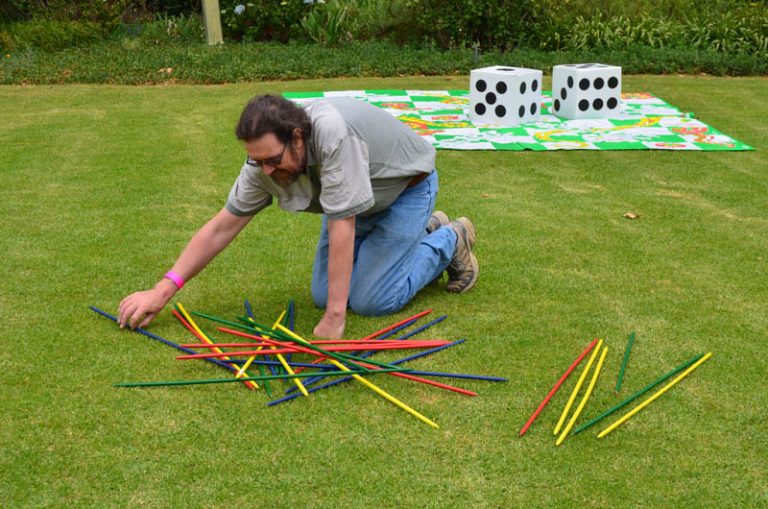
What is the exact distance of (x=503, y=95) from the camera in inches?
305

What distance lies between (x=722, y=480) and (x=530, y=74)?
5749 mm

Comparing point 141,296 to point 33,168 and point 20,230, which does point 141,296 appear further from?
point 33,168

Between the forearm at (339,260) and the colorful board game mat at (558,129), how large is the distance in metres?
3.15

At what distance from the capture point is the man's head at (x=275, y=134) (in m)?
2.99

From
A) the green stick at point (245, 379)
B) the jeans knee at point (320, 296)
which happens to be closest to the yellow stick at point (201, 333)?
the green stick at point (245, 379)

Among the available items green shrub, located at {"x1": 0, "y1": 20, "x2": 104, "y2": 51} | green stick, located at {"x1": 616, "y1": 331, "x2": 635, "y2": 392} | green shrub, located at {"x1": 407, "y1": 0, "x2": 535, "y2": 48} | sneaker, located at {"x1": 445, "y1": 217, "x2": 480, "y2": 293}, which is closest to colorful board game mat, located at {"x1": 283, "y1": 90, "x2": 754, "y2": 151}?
green shrub, located at {"x1": 407, "y1": 0, "x2": 535, "y2": 48}

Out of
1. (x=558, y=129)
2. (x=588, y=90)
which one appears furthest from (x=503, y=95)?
(x=588, y=90)

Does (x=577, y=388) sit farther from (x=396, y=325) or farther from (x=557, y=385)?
(x=396, y=325)

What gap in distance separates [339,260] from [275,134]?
564 mm

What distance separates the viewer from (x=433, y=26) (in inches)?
432

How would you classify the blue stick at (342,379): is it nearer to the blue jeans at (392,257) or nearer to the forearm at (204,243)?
the blue jeans at (392,257)

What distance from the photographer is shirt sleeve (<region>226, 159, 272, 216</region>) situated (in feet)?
11.1

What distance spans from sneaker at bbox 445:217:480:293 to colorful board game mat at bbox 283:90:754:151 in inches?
104

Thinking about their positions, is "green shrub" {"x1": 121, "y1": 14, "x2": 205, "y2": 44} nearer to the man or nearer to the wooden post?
the wooden post
